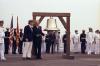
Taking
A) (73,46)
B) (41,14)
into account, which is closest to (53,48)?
(73,46)

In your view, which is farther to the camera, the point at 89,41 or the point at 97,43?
the point at 97,43

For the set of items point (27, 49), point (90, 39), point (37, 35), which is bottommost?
point (27, 49)

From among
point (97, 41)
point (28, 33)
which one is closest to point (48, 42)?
point (97, 41)

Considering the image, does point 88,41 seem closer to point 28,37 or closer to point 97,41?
point 97,41

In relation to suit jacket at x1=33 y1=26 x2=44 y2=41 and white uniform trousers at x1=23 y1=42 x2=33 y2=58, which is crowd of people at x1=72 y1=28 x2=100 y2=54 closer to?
suit jacket at x1=33 y1=26 x2=44 y2=41

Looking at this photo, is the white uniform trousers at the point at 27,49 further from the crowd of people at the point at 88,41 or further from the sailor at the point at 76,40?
the sailor at the point at 76,40

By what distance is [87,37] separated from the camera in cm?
2950

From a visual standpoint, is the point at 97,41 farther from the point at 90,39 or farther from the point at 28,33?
the point at 28,33

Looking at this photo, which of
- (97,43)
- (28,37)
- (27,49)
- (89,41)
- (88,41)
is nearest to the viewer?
(28,37)

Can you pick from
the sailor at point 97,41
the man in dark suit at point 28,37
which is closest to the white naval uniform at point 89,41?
the sailor at point 97,41

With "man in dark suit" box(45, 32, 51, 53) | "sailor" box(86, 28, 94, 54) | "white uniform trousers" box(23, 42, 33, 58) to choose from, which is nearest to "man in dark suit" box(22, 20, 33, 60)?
"white uniform trousers" box(23, 42, 33, 58)

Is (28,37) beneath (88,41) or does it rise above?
above

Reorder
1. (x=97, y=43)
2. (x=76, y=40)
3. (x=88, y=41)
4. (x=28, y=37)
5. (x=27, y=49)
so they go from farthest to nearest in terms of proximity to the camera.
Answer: (x=76, y=40)
(x=97, y=43)
(x=88, y=41)
(x=27, y=49)
(x=28, y=37)

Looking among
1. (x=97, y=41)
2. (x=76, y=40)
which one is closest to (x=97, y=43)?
(x=97, y=41)
